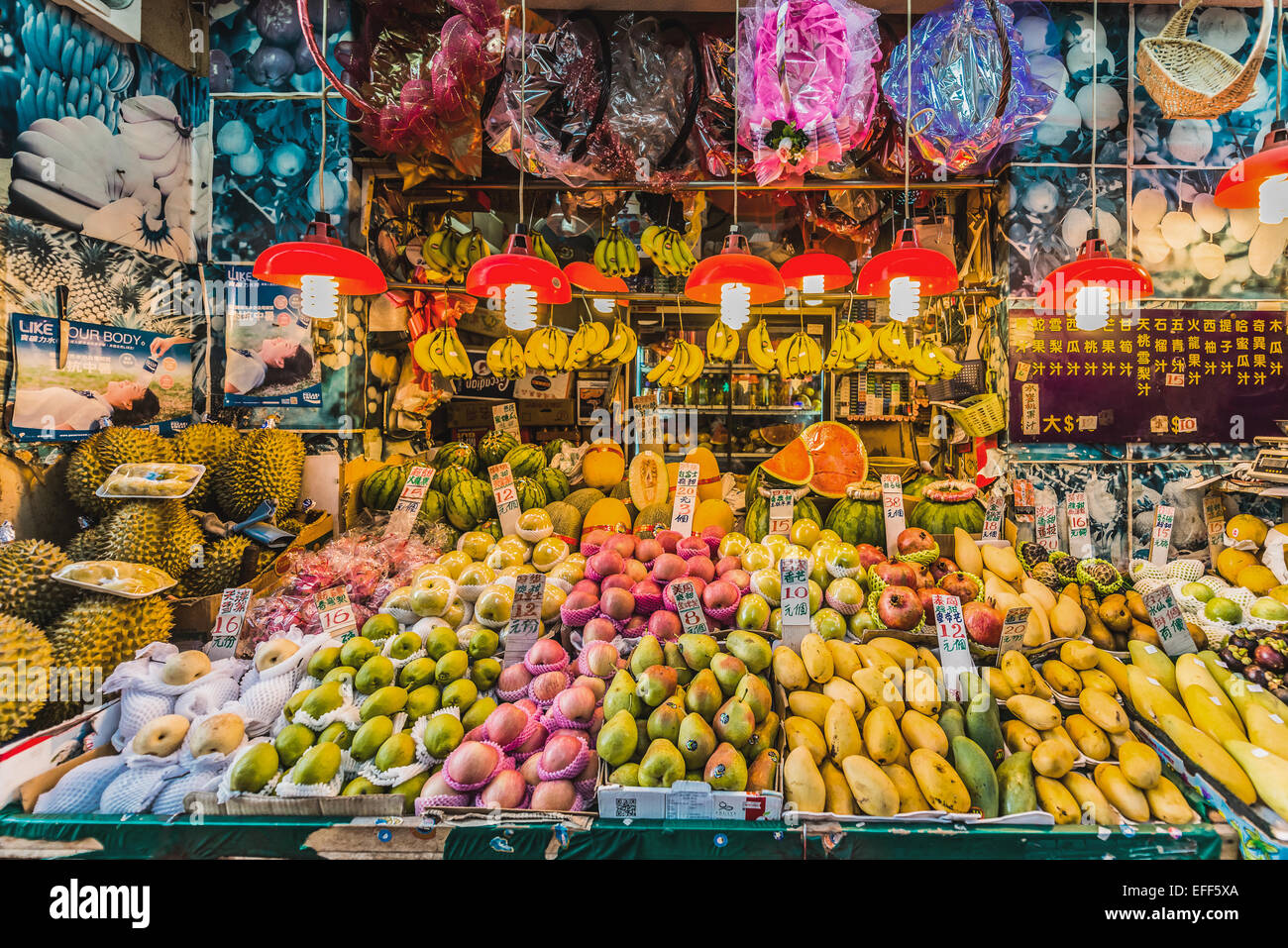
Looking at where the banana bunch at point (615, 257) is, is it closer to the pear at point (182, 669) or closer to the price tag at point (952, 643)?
the price tag at point (952, 643)

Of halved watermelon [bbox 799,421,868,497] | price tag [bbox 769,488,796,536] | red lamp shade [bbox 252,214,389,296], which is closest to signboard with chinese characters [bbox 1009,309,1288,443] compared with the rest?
halved watermelon [bbox 799,421,868,497]

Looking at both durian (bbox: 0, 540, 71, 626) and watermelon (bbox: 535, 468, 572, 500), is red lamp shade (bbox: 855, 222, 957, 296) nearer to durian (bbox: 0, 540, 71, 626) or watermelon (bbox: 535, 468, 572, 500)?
watermelon (bbox: 535, 468, 572, 500)

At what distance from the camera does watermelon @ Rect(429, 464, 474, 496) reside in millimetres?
3289

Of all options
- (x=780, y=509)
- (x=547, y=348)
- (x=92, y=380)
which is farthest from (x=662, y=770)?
(x=92, y=380)

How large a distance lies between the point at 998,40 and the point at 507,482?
9.56 ft

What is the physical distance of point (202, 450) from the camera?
2889 mm

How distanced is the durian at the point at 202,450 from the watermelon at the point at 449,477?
0.99 m

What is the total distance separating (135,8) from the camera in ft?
10.0

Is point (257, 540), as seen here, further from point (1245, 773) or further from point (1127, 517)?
point (1127, 517)

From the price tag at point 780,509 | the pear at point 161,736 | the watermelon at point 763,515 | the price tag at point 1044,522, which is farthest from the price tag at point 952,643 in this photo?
the pear at point 161,736

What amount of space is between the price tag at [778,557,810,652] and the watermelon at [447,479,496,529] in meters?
1.80

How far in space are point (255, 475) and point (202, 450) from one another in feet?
0.84

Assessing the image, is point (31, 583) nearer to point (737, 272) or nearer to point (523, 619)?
point (523, 619)
